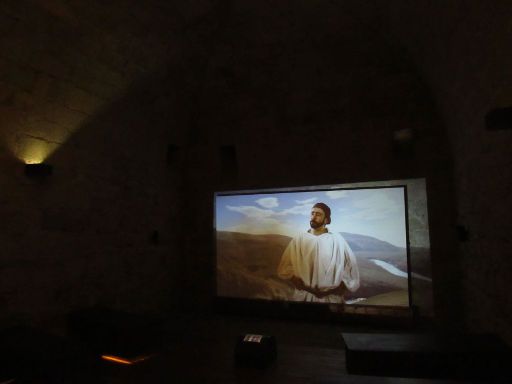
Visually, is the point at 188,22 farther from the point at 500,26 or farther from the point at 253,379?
the point at 253,379

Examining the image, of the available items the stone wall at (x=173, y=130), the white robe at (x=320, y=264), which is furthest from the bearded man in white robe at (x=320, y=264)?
the stone wall at (x=173, y=130)

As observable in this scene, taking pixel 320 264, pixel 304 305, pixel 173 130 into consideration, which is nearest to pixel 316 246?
pixel 320 264

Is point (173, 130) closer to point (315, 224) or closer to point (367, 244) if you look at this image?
point (315, 224)

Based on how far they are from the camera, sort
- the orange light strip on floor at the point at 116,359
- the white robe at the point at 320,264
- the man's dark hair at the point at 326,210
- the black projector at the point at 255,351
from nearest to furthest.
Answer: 1. the black projector at the point at 255,351
2. the orange light strip on floor at the point at 116,359
3. the white robe at the point at 320,264
4. the man's dark hair at the point at 326,210

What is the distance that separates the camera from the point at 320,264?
4434 millimetres

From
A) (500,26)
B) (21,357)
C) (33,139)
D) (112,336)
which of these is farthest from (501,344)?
(33,139)

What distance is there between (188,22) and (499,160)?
3.33m

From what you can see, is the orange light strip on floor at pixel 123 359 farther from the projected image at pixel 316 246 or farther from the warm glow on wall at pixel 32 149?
the projected image at pixel 316 246

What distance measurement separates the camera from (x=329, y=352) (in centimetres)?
286

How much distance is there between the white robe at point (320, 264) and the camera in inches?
170

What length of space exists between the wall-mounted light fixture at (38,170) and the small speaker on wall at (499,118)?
130 inches

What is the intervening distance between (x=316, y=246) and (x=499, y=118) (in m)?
2.89

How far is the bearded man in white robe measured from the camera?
432cm

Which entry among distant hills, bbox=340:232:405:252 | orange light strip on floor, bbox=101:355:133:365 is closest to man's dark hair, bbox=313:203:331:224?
distant hills, bbox=340:232:405:252
